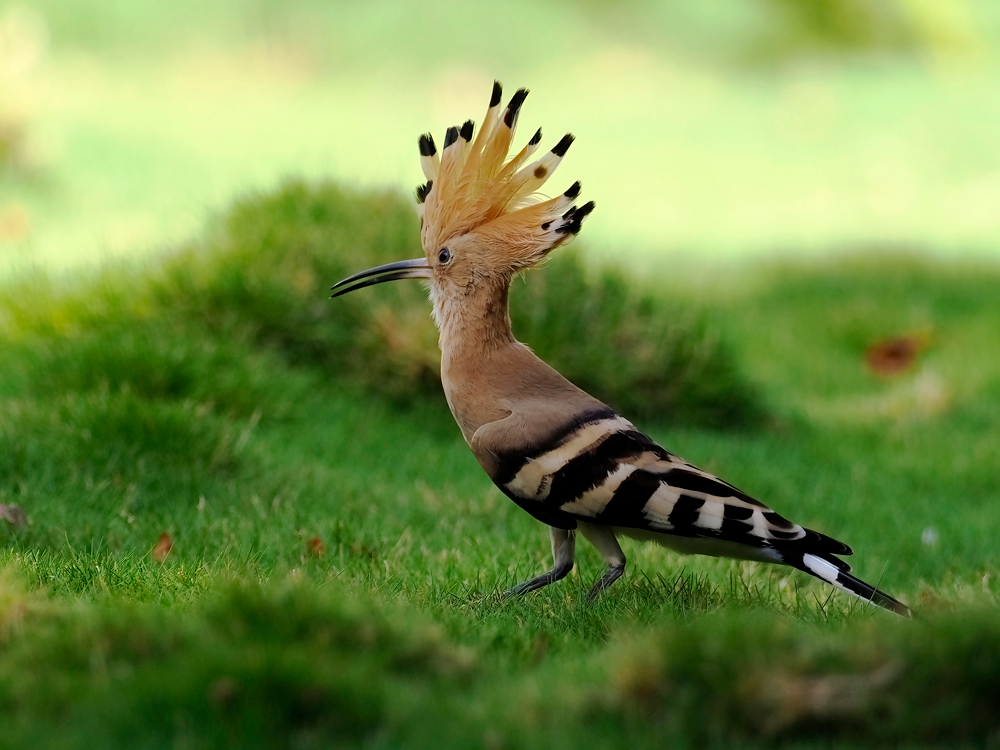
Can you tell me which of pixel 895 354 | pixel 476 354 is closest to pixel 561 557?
pixel 476 354

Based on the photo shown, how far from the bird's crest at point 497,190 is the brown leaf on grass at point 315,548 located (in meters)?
1.14

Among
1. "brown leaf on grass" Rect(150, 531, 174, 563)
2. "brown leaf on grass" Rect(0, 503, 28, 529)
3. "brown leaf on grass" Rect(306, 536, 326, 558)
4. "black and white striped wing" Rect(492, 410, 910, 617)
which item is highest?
"black and white striped wing" Rect(492, 410, 910, 617)

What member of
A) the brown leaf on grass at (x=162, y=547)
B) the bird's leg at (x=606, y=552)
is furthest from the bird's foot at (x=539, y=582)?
the brown leaf on grass at (x=162, y=547)

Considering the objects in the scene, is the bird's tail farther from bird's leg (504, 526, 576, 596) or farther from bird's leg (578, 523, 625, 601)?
bird's leg (504, 526, 576, 596)

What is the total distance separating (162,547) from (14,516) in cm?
52

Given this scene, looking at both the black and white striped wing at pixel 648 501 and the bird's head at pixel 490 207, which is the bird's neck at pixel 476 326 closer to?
the bird's head at pixel 490 207

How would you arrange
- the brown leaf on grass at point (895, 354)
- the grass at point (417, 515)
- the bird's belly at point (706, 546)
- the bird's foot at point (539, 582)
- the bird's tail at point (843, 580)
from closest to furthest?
1. the grass at point (417, 515)
2. the bird's tail at point (843, 580)
3. the bird's belly at point (706, 546)
4. the bird's foot at point (539, 582)
5. the brown leaf on grass at point (895, 354)

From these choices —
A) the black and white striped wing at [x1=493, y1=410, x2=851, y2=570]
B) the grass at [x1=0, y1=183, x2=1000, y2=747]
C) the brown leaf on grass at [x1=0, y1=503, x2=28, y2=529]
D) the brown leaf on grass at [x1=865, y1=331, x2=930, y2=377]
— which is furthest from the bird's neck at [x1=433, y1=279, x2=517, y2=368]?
the brown leaf on grass at [x1=865, y1=331, x2=930, y2=377]

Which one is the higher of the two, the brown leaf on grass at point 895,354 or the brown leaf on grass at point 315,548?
the brown leaf on grass at point 895,354

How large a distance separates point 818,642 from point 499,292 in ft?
5.25

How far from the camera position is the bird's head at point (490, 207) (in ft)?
11.6

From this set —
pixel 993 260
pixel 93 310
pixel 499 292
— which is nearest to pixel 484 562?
pixel 499 292

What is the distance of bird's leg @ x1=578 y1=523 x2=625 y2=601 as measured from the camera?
11.3 feet

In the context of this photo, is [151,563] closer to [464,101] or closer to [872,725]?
[872,725]
